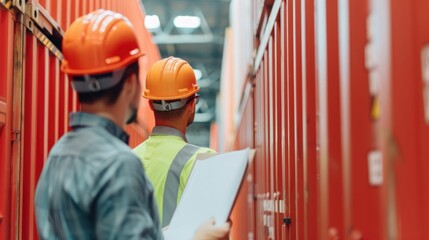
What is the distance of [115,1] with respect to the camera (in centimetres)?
928

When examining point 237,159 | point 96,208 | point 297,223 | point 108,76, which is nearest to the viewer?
point 96,208

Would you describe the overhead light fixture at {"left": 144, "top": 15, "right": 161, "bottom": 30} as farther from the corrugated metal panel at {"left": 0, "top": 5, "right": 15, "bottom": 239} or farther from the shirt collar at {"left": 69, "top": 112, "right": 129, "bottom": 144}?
the shirt collar at {"left": 69, "top": 112, "right": 129, "bottom": 144}

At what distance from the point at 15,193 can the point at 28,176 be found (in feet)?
1.21

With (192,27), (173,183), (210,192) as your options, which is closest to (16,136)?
(173,183)

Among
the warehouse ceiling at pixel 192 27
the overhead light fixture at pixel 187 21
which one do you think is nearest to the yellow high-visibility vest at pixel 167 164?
the warehouse ceiling at pixel 192 27

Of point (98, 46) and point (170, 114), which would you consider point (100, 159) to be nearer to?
point (98, 46)

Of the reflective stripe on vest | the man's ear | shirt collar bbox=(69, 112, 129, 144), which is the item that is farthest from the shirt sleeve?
the man's ear

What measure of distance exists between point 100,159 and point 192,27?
21180 mm

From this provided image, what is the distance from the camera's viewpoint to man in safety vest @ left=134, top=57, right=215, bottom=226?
395 cm

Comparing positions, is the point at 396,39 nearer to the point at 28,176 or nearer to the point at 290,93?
the point at 290,93

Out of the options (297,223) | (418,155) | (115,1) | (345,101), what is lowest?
(297,223)

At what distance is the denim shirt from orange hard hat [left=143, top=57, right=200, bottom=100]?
174cm

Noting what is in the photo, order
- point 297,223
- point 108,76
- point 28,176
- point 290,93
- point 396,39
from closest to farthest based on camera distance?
point 396,39, point 108,76, point 297,223, point 290,93, point 28,176

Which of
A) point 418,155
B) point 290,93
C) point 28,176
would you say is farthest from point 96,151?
point 28,176
